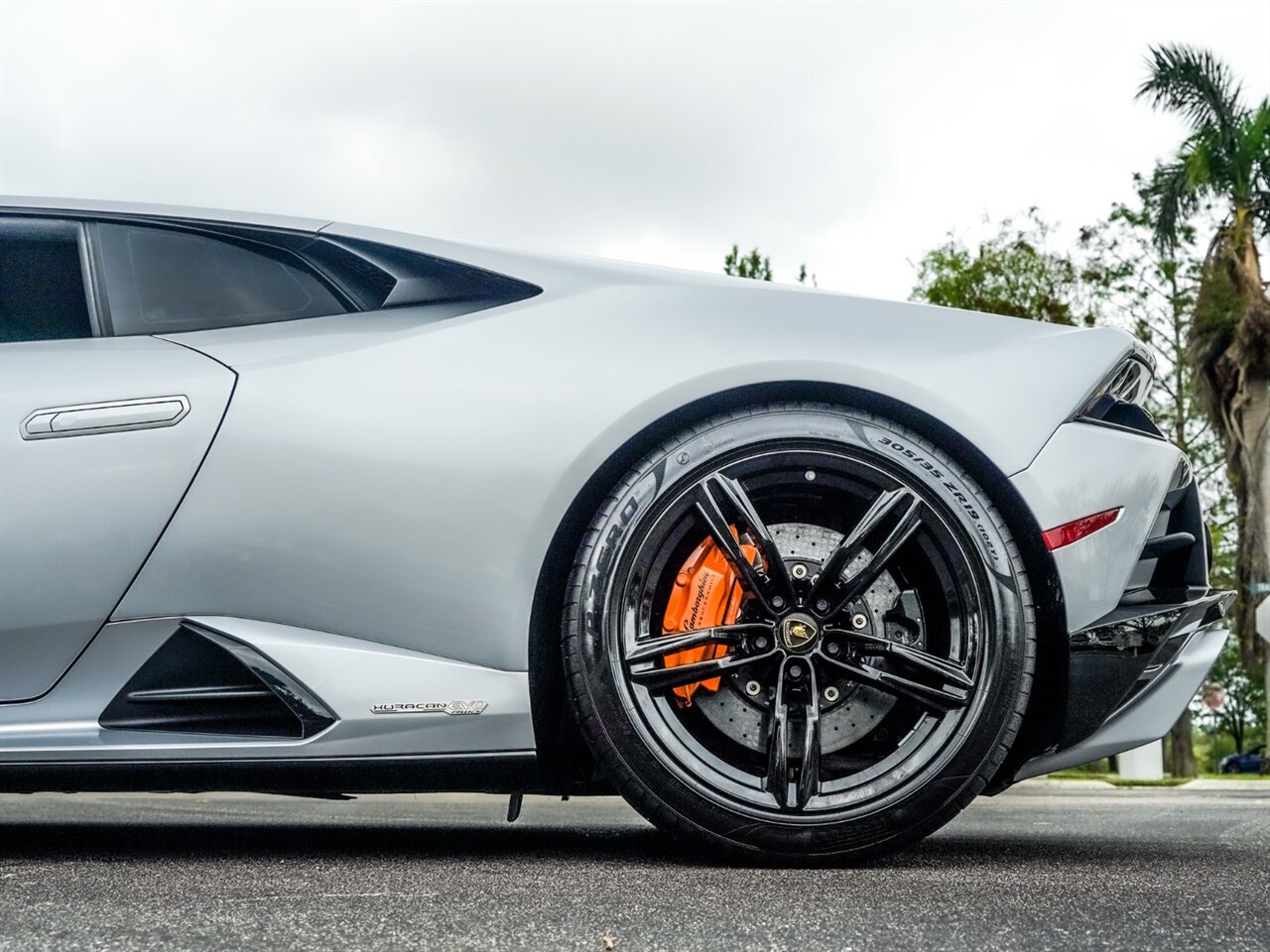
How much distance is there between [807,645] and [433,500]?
2.33 feet

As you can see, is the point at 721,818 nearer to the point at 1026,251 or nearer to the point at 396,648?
the point at 396,648

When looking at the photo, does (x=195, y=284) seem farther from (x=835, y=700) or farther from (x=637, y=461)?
(x=835, y=700)

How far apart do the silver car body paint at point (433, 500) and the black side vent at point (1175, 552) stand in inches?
2.6

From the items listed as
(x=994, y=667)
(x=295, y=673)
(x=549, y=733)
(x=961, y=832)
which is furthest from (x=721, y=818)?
(x=961, y=832)

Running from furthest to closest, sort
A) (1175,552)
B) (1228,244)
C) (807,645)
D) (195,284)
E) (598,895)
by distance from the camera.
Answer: (1228,244)
(195,284)
(1175,552)
(807,645)
(598,895)

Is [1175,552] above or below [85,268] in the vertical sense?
below

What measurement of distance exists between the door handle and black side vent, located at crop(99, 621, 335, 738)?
380 millimetres

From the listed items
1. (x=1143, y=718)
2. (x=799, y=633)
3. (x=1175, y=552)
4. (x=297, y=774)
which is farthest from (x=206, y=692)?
(x=1175, y=552)

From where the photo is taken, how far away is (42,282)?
8.61 ft

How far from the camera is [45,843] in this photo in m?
2.81

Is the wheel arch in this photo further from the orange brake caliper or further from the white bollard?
the white bollard

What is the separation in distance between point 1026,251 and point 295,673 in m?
21.0

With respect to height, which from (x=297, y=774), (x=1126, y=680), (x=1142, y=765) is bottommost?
(x=1142, y=765)

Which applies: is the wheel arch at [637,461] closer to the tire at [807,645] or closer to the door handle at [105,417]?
the tire at [807,645]
